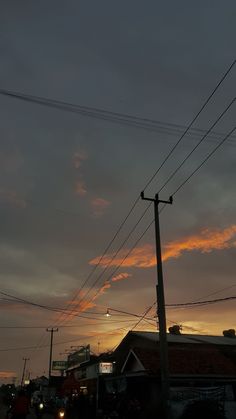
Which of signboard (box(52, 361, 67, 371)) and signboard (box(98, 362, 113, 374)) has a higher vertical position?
signboard (box(52, 361, 67, 371))

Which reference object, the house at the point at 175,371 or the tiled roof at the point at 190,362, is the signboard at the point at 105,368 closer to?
the house at the point at 175,371

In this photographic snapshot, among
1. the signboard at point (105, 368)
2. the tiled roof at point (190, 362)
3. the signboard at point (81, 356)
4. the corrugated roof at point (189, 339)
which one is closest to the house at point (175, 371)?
the tiled roof at point (190, 362)

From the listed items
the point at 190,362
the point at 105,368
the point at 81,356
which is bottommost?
the point at 190,362

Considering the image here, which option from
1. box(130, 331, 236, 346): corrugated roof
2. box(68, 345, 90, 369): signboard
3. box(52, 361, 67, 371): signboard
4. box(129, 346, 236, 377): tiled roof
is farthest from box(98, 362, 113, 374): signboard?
box(52, 361, 67, 371): signboard

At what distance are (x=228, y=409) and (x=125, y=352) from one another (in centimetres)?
2148

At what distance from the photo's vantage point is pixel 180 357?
3044 cm

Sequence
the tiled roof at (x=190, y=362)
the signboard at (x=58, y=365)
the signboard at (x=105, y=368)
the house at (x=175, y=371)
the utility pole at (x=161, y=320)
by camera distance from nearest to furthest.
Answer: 1. the utility pole at (x=161, y=320)
2. the house at (x=175, y=371)
3. the tiled roof at (x=190, y=362)
4. the signboard at (x=105, y=368)
5. the signboard at (x=58, y=365)

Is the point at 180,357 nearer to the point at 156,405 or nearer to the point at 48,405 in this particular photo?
the point at 156,405

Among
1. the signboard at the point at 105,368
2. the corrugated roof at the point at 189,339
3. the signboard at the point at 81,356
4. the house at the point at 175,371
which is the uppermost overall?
the signboard at the point at 81,356

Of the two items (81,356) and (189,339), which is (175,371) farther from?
(81,356)

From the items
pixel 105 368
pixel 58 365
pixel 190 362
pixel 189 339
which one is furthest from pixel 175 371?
pixel 58 365

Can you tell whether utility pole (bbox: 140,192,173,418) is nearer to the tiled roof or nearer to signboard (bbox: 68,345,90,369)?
the tiled roof

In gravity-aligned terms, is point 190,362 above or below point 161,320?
below

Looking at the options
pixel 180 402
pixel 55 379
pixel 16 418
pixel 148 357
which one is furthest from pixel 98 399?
pixel 55 379
